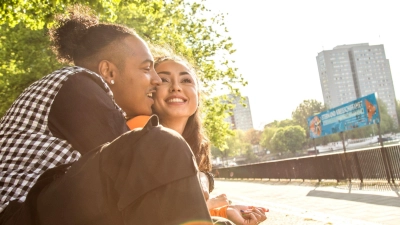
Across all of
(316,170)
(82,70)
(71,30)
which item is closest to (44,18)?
(71,30)

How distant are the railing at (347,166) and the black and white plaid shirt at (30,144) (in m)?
6.78

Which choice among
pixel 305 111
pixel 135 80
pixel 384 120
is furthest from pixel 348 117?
pixel 305 111

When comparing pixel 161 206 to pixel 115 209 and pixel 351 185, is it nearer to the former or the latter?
pixel 115 209

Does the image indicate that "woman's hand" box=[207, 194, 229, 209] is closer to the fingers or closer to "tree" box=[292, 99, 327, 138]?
the fingers

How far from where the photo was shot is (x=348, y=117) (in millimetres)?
17844

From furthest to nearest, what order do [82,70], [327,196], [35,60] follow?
1. [35,60]
2. [327,196]
3. [82,70]

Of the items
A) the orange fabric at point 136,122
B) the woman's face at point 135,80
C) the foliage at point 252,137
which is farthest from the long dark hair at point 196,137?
the foliage at point 252,137

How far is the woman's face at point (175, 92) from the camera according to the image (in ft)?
11.6

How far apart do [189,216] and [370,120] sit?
15.5 m

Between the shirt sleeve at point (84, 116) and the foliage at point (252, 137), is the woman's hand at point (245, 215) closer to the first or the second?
the shirt sleeve at point (84, 116)

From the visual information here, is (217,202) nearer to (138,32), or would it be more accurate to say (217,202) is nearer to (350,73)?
(138,32)

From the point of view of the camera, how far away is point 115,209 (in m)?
1.48

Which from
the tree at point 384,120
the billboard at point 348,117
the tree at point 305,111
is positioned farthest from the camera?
the tree at point 305,111

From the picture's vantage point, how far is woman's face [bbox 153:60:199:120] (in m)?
3.55
